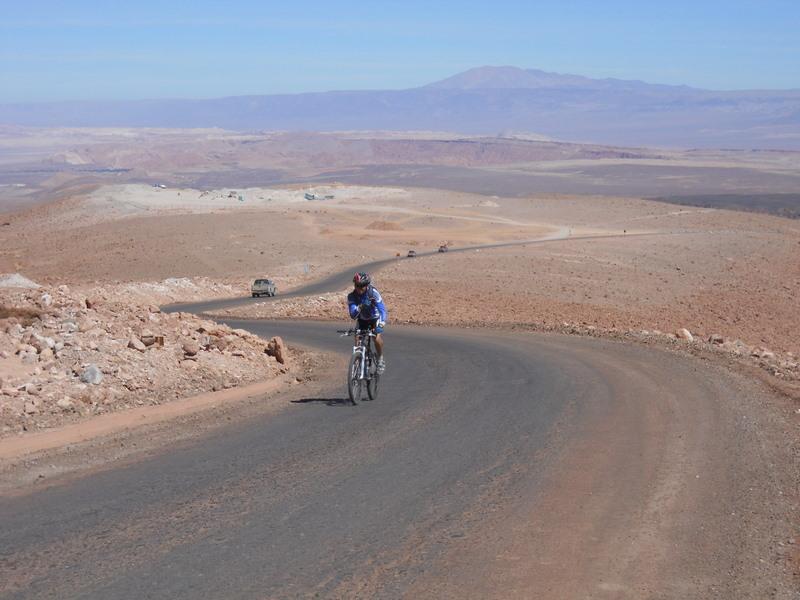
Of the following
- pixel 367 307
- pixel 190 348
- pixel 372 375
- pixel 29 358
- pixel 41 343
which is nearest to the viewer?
pixel 29 358

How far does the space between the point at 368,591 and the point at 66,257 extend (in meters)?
61.0

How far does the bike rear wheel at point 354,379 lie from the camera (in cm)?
1512

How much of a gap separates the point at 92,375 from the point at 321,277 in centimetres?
3933

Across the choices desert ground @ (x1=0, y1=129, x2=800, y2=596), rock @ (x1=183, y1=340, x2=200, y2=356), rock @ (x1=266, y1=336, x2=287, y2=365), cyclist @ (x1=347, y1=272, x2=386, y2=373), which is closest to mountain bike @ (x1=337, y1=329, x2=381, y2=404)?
cyclist @ (x1=347, y1=272, x2=386, y2=373)

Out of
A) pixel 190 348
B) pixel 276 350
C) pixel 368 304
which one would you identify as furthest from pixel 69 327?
pixel 368 304

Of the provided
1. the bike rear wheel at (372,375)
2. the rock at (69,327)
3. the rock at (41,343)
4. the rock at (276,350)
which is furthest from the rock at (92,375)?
the rock at (276,350)

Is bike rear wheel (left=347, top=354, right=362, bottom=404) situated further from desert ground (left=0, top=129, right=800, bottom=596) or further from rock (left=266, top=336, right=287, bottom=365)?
rock (left=266, top=336, right=287, bottom=365)

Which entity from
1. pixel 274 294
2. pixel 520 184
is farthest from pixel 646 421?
pixel 520 184

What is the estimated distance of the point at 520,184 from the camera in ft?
601

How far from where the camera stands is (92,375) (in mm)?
14258

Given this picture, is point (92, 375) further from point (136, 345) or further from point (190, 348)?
point (190, 348)

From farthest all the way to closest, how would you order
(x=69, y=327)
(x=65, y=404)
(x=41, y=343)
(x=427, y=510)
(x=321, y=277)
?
(x=321, y=277) → (x=69, y=327) → (x=41, y=343) → (x=65, y=404) → (x=427, y=510)

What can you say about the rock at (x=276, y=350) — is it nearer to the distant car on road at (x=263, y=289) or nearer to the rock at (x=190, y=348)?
the rock at (x=190, y=348)

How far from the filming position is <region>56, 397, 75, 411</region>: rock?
13258mm
